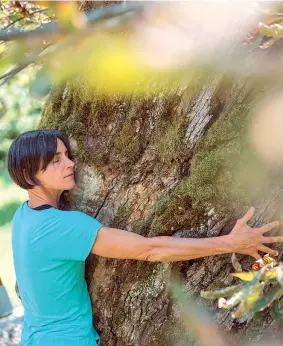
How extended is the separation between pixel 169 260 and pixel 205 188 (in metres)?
0.30

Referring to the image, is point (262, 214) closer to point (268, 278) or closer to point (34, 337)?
point (268, 278)

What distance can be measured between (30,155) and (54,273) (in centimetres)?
48

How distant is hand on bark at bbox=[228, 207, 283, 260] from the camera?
1953 mm

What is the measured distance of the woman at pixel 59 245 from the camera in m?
2.00

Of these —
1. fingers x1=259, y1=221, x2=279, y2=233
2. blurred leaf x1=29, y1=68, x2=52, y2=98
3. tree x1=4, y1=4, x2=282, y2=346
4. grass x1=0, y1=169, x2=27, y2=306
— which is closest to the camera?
blurred leaf x1=29, y1=68, x2=52, y2=98

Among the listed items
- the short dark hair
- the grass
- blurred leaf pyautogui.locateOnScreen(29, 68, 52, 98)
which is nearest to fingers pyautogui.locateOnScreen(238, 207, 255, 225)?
the short dark hair

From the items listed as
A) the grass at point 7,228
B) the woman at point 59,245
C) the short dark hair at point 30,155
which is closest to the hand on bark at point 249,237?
the woman at point 59,245

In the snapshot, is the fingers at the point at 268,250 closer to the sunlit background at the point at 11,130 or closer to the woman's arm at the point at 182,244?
the woman's arm at the point at 182,244

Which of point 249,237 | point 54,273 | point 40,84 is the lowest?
point 54,273

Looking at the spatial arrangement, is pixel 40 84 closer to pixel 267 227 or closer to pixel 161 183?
pixel 267 227

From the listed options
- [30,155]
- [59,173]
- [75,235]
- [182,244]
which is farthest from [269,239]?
[30,155]

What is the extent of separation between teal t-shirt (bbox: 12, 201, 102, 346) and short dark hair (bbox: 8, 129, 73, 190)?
14 centimetres

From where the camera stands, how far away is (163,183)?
7.29ft

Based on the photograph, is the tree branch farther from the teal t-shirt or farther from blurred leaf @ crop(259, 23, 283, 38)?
the teal t-shirt
